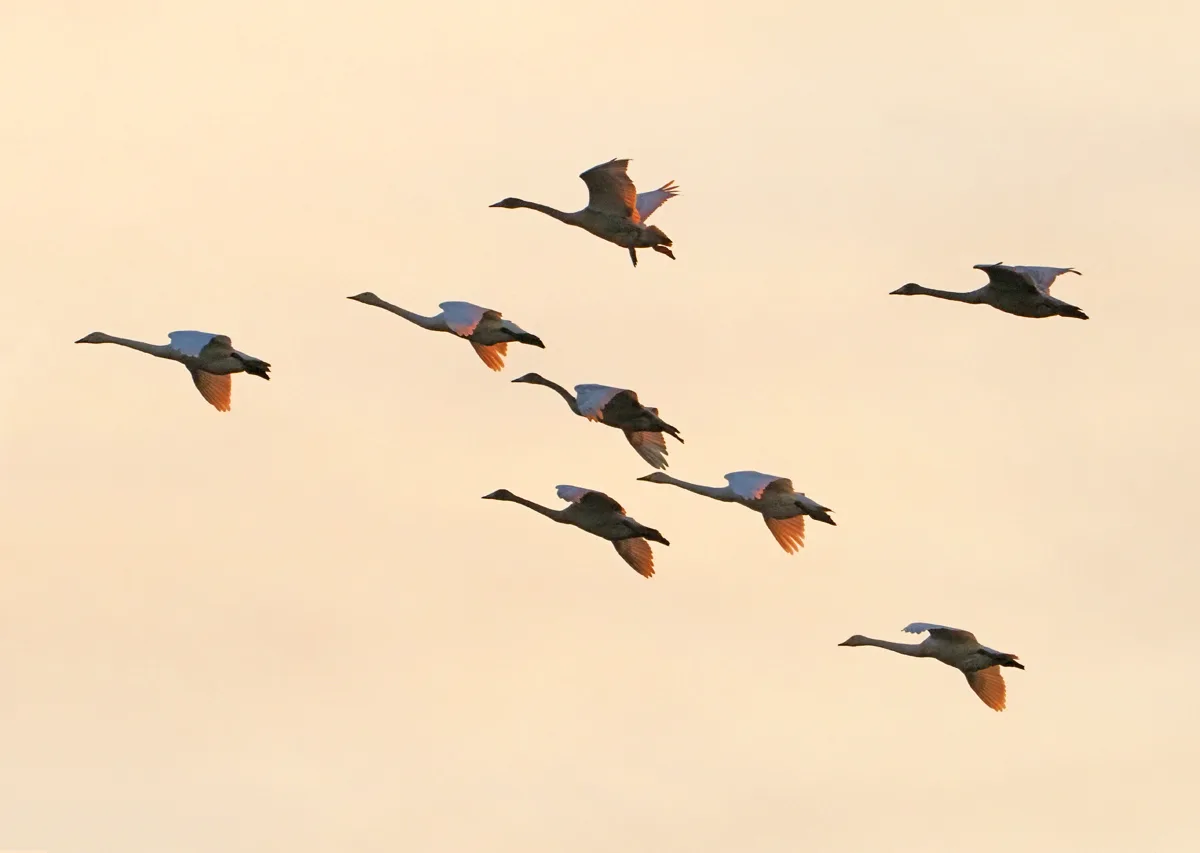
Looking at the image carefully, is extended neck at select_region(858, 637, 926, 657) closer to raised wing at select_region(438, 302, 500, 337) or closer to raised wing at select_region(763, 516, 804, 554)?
raised wing at select_region(763, 516, 804, 554)

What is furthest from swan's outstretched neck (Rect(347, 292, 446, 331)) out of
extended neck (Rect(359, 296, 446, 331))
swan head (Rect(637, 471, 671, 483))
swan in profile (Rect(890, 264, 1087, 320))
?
swan in profile (Rect(890, 264, 1087, 320))

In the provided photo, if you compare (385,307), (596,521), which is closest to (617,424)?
(596,521)

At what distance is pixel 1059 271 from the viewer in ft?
228

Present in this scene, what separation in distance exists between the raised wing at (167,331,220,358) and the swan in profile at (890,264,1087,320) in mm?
15399

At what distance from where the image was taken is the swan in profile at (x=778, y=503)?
68.9 m

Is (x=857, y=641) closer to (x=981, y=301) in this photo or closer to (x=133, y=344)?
(x=981, y=301)

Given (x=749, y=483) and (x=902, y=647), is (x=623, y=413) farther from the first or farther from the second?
(x=902, y=647)

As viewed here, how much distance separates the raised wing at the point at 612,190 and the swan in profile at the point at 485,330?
3.52m

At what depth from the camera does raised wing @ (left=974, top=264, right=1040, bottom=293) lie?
7044 cm

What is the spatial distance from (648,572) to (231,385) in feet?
31.9

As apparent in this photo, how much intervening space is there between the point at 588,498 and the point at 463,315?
469 centimetres

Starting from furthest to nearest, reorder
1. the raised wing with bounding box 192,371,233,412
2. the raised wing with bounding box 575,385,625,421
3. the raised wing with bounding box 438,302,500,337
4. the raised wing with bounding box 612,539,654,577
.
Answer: the raised wing with bounding box 192,371,233,412, the raised wing with bounding box 612,539,654,577, the raised wing with bounding box 438,302,500,337, the raised wing with bounding box 575,385,625,421

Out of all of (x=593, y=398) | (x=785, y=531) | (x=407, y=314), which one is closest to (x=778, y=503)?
(x=785, y=531)

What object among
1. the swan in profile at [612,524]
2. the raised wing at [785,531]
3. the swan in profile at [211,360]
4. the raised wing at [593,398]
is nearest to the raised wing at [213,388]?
the swan in profile at [211,360]
